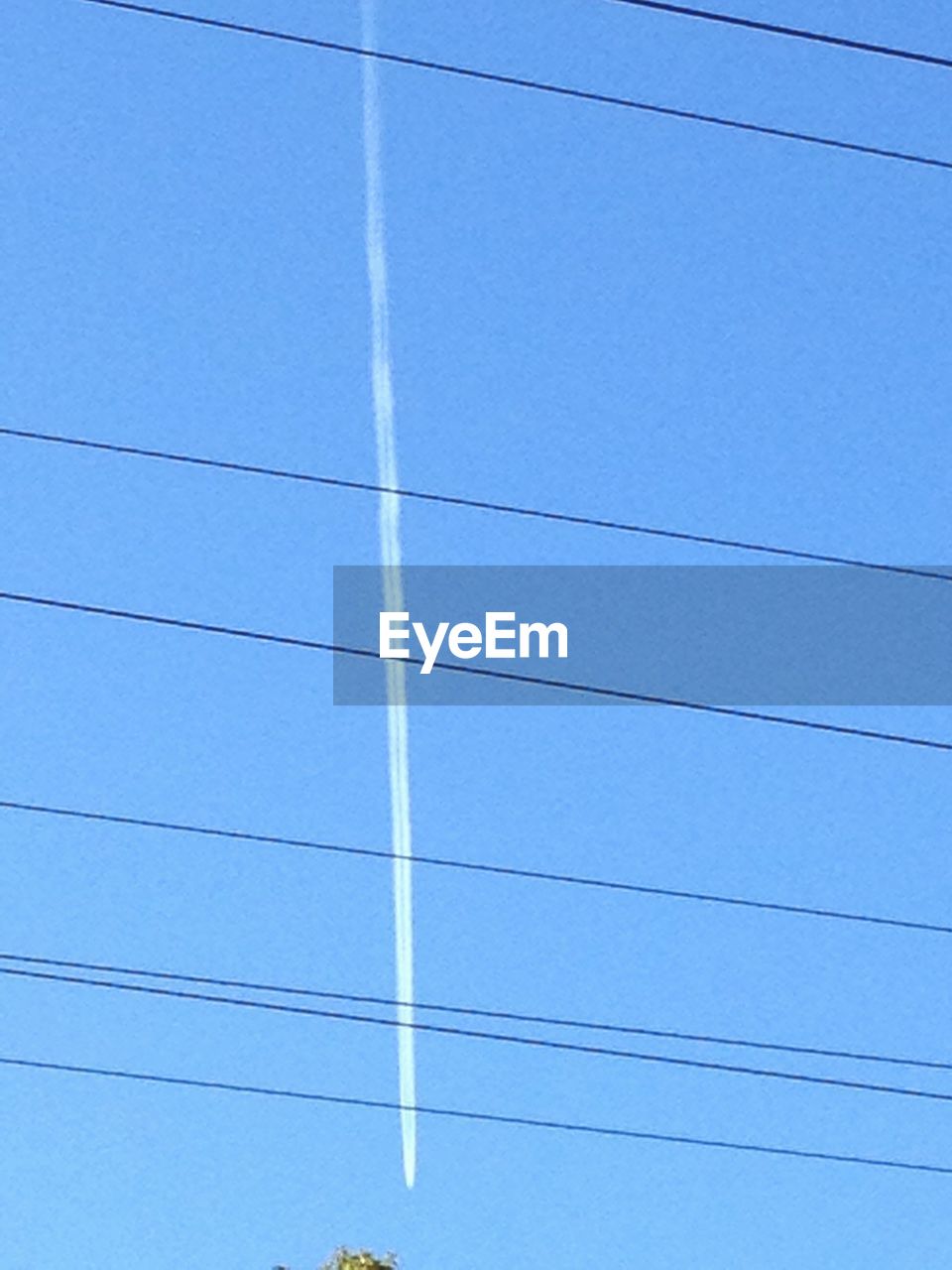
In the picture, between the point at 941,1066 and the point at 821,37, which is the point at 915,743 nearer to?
the point at 941,1066

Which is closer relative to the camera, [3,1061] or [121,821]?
[121,821]

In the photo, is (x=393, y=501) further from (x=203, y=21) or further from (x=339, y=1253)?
(x=339, y=1253)

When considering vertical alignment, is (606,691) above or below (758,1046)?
above

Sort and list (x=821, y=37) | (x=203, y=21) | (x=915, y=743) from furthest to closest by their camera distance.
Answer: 1. (x=915, y=743)
2. (x=203, y=21)
3. (x=821, y=37)

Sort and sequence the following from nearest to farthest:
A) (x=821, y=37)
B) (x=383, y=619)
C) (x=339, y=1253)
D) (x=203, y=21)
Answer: (x=821, y=37)
(x=203, y=21)
(x=383, y=619)
(x=339, y=1253)

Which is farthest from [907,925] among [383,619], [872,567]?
[383,619]

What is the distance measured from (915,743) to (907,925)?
2672 mm

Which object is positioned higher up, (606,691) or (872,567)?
(872,567)

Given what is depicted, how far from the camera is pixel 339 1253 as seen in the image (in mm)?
44562

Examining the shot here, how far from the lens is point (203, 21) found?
17359 mm

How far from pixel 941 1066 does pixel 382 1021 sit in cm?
502

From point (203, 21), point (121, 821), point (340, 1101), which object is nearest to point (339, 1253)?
point (340, 1101)

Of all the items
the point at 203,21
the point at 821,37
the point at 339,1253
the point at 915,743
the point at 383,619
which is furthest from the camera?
the point at 339,1253

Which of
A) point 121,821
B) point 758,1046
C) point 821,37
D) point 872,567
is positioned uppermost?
point 821,37
